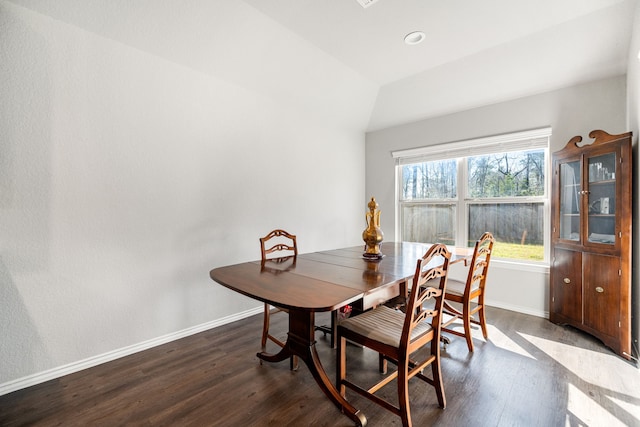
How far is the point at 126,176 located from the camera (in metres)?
2.36

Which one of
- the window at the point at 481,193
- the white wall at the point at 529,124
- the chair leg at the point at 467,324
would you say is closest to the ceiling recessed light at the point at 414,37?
the white wall at the point at 529,124

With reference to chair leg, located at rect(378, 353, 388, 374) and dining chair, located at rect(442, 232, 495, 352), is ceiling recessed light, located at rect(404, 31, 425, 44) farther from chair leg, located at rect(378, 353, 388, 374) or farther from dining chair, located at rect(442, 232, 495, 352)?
chair leg, located at rect(378, 353, 388, 374)

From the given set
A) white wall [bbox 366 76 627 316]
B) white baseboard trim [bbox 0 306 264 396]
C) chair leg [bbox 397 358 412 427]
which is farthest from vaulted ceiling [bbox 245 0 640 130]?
white baseboard trim [bbox 0 306 264 396]

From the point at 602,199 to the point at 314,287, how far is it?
2.68 meters

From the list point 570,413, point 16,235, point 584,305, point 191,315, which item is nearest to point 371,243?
point 570,413

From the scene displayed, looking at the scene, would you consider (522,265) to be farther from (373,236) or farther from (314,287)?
(314,287)

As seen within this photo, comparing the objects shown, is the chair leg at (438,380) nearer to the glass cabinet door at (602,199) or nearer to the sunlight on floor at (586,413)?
the sunlight on floor at (586,413)

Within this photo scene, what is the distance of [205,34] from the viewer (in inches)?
97.9

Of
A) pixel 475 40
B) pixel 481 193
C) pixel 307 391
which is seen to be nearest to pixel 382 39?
pixel 475 40

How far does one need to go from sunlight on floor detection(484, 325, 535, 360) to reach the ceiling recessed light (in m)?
2.83

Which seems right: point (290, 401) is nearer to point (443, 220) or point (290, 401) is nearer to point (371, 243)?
point (371, 243)

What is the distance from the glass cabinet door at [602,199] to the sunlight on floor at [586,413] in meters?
1.35

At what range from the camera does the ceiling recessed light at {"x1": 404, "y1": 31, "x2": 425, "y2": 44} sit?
2.68m

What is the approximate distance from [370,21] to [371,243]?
1951 mm
